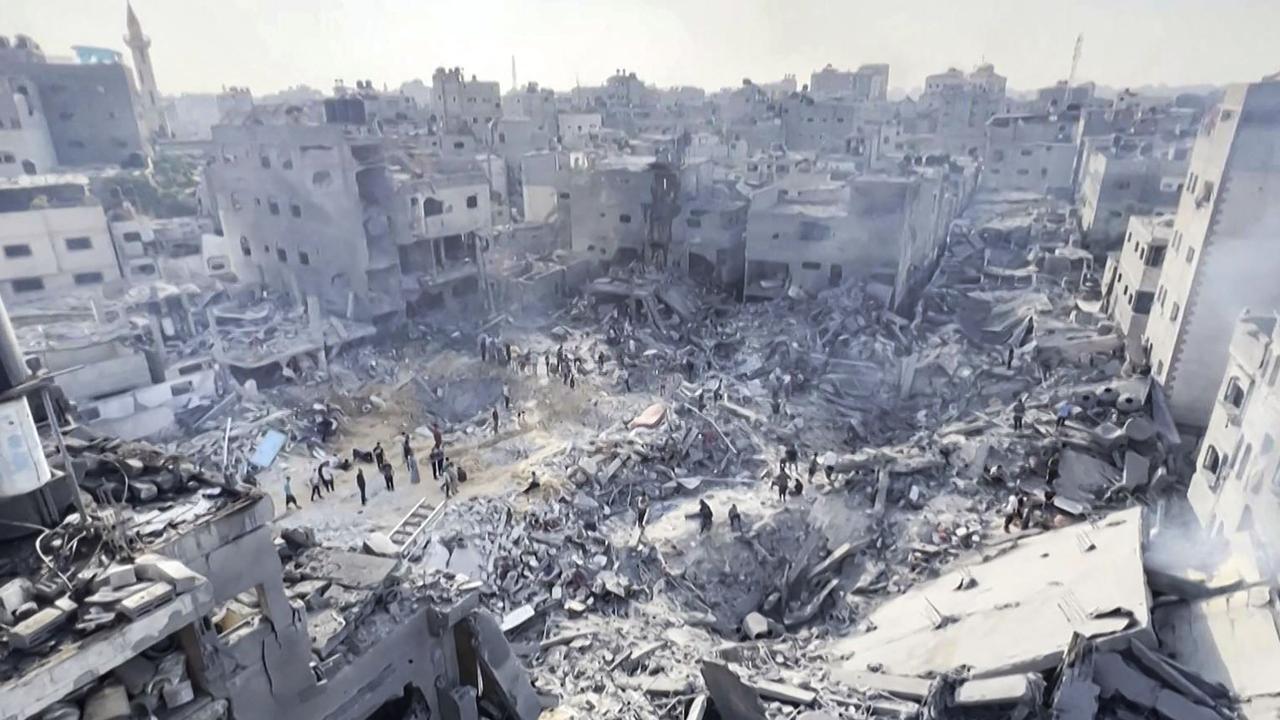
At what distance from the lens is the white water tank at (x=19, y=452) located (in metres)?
6.50

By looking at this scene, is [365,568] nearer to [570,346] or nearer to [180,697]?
[180,697]

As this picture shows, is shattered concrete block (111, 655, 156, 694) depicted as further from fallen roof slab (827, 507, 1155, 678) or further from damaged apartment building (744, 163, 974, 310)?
damaged apartment building (744, 163, 974, 310)

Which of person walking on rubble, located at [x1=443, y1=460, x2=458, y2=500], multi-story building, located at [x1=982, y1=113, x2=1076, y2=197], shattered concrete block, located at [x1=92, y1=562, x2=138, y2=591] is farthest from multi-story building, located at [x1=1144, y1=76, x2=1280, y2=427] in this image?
multi-story building, located at [x1=982, y1=113, x2=1076, y2=197]

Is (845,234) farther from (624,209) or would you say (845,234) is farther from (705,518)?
(705,518)

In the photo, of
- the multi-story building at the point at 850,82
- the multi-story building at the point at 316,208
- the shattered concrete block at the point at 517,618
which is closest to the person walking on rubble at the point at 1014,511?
the shattered concrete block at the point at 517,618

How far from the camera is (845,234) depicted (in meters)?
27.9

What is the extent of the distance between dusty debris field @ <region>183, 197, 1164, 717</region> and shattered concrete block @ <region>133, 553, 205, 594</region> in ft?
20.9

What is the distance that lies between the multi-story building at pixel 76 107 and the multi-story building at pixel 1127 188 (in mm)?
57893

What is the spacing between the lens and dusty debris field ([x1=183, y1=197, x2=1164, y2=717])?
13273mm

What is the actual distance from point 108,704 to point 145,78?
2692 inches

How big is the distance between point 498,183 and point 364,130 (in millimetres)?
16211

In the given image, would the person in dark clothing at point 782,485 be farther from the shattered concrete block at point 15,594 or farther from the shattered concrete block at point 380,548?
the shattered concrete block at point 15,594

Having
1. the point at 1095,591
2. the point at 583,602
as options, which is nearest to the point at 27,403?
the point at 583,602

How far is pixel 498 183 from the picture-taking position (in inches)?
1893
